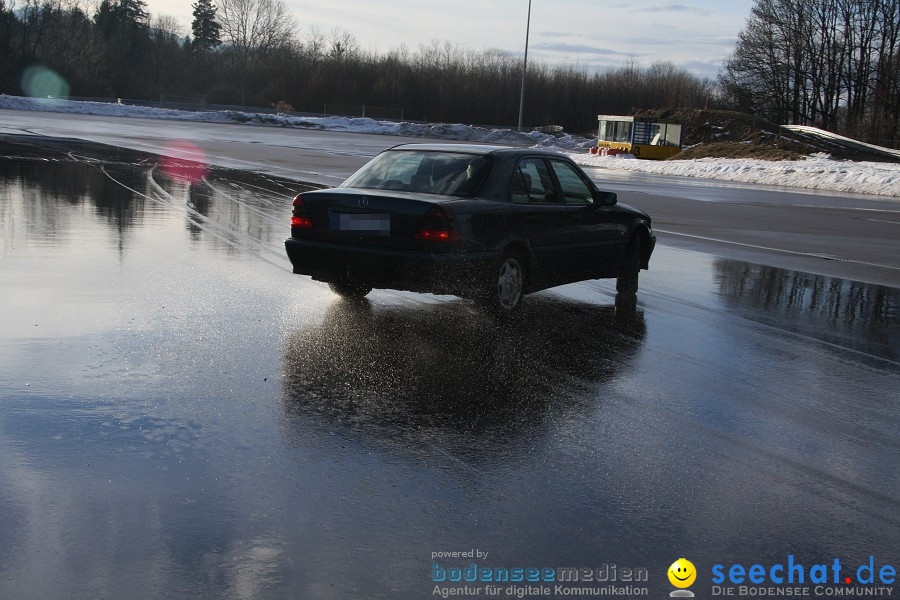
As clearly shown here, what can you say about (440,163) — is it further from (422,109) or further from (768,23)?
(422,109)

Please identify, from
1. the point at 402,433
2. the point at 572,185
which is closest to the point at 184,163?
the point at 572,185

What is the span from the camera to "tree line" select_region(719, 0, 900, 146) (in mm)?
73188

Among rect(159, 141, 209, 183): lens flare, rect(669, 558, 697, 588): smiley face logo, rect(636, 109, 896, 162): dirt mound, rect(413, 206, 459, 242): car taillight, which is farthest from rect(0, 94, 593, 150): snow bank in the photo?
rect(669, 558, 697, 588): smiley face logo

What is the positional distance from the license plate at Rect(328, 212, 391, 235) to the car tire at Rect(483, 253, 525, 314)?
3.08 feet

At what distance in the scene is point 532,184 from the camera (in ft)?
28.3

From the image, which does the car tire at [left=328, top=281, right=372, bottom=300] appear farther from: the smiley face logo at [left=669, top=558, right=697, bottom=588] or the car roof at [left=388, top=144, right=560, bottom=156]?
the smiley face logo at [left=669, top=558, right=697, bottom=588]

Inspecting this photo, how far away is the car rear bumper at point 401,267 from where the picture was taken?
7.52 m

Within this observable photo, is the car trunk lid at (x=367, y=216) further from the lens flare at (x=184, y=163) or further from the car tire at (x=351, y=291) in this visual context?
the lens flare at (x=184, y=163)

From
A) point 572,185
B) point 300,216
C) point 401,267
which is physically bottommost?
point 401,267

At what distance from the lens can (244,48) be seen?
5330 inches

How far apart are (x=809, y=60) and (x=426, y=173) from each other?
77.6 m

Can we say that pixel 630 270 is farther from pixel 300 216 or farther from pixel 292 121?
pixel 292 121

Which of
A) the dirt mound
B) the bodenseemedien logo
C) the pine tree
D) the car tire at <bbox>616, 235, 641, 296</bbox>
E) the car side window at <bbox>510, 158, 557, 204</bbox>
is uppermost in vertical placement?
the pine tree

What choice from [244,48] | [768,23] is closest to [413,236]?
[768,23]
